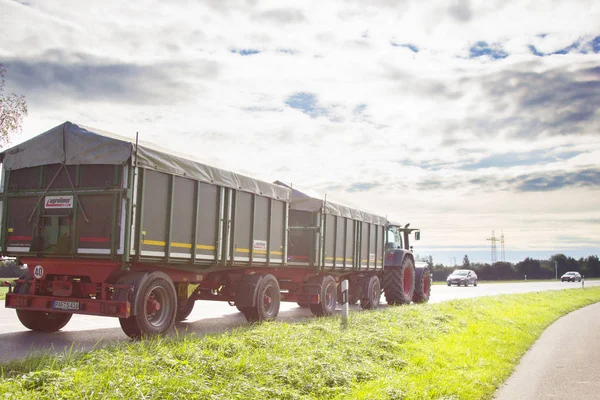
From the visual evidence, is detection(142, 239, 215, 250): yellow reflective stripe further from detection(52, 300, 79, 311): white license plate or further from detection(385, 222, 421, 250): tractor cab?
detection(385, 222, 421, 250): tractor cab

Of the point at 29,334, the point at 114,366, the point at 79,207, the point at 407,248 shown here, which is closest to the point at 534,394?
the point at 114,366

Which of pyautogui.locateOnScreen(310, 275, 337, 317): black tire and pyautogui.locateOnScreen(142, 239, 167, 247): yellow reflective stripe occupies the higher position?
pyautogui.locateOnScreen(142, 239, 167, 247): yellow reflective stripe

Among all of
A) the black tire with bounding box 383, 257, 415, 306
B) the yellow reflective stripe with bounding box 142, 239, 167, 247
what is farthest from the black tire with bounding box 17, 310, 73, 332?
the black tire with bounding box 383, 257, 415, 306

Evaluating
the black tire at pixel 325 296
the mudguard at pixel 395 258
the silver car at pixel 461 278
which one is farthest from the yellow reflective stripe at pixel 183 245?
the silver car at pixel 461 278

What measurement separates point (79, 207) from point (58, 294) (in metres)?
1.50

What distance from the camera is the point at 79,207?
962 centimetres

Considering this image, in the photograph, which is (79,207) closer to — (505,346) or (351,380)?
(351,380)

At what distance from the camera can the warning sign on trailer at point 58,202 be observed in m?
9.77

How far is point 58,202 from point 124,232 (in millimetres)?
1563

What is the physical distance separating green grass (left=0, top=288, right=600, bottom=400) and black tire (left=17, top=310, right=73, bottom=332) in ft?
10.7

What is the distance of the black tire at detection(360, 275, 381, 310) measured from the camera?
18781mm

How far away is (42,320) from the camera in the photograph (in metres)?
10.8

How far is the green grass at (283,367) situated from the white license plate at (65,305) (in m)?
1.56

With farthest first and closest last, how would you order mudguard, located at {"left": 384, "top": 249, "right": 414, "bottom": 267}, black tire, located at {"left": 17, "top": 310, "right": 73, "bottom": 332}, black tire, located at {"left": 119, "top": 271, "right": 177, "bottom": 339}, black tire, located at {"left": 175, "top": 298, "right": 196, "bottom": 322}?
1. mudguard, located at {"left": 384, "top": 249, "right": 414, "bottom": 267}
2. black tire, located at {"left": 175, "top": 298, "right": 196, "bottom": 322}
3. black tire, located at {"left": 17, "top": 310, "right": 73, "bottom": 332}
4. black tire, located at {"left": 119, "top": 271, "right": 177, "bottom": 339}
